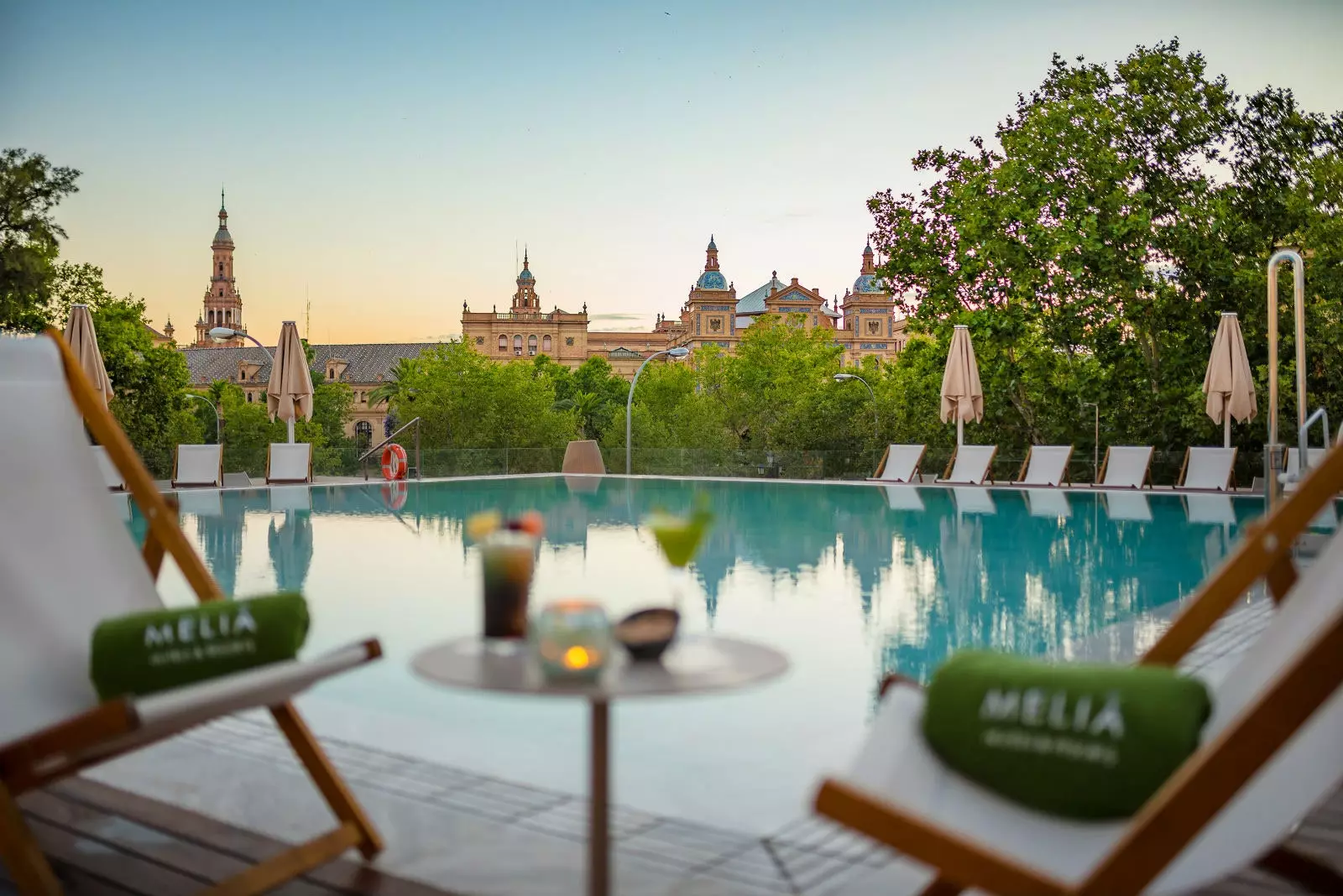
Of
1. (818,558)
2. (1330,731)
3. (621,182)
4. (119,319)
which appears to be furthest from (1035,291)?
(621,182)

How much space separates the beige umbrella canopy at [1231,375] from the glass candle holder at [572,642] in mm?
15106

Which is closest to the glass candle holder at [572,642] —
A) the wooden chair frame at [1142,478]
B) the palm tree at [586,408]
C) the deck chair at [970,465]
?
the wooden chair frame at [1142,478]

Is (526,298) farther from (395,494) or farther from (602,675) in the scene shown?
(602,675)

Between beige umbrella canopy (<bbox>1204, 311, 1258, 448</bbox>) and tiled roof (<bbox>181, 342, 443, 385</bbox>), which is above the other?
tiled roof (<bbox>181, 342, 443, 385</bbox>)

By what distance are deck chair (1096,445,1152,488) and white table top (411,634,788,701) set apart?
15.5 meters

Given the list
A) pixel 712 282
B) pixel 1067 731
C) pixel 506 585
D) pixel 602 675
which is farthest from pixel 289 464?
pixel 712 282

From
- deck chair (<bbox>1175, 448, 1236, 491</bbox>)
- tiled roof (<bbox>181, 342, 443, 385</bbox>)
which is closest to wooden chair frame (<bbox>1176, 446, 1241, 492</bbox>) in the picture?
deck chair (<bbox>1175, 448, 1236, 491</bbox>)

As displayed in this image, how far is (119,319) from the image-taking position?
1422 inches

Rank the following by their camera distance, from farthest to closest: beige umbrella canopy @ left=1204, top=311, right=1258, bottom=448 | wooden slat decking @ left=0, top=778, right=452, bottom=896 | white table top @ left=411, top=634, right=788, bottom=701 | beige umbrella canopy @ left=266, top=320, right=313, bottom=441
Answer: beige umbrella canopy @ left=266, top=320, right=313, bottom=441 → beige umbrella canopy @ left=1204, top=311, right=1258, bottom=448 → wooden slat decking @ left=0, top=778, right=452, bottom=896 → white table top @ left=411, top=634, right=788, bottom=701

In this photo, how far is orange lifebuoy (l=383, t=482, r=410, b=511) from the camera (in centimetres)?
Result: 1527

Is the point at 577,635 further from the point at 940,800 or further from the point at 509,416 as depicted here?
the point at 509,416

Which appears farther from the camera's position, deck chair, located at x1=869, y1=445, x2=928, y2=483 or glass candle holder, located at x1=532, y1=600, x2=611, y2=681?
deck chair, located at x1=869, y1=445, x2=928, y2=483

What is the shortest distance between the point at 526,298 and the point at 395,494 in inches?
4319

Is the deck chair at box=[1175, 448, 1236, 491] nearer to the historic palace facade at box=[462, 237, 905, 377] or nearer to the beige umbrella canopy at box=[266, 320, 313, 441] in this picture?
the beige umbrella canopy at box=[266, 320, 313, 441]
